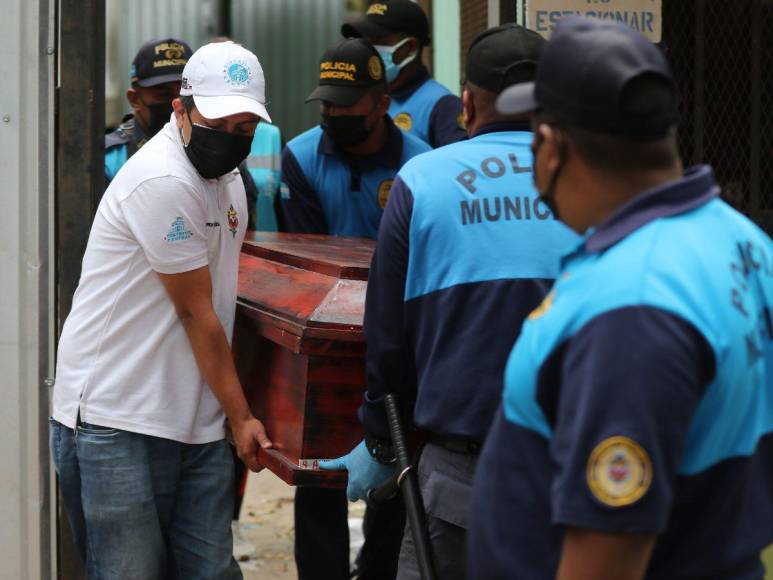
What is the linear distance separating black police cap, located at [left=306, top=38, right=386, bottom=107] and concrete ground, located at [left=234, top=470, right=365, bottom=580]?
216cm

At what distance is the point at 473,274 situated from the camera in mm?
2559

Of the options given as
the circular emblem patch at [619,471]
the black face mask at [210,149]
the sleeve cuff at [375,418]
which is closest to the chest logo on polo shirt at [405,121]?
the black face mask at [210,149]

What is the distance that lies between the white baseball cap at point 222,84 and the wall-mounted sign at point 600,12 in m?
0.93

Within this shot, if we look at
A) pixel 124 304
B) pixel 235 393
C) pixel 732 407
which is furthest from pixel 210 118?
pixel 732 407

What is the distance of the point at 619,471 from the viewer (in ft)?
5.02

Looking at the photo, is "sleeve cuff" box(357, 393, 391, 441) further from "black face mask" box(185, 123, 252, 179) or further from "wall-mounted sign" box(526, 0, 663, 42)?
"wall-mounted sign" box(526, 0, 663, 42)

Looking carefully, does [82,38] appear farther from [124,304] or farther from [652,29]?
[652,29]

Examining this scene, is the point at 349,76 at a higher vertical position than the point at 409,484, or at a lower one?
higher

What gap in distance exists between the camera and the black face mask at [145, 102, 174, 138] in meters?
4.74

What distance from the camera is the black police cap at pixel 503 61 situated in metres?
2.69

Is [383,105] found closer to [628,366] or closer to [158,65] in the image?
[158,65]

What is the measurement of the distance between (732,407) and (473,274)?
39.4 inches

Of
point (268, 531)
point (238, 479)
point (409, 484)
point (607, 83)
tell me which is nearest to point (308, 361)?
point (409, 484)

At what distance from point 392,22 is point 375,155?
3.56 ft
